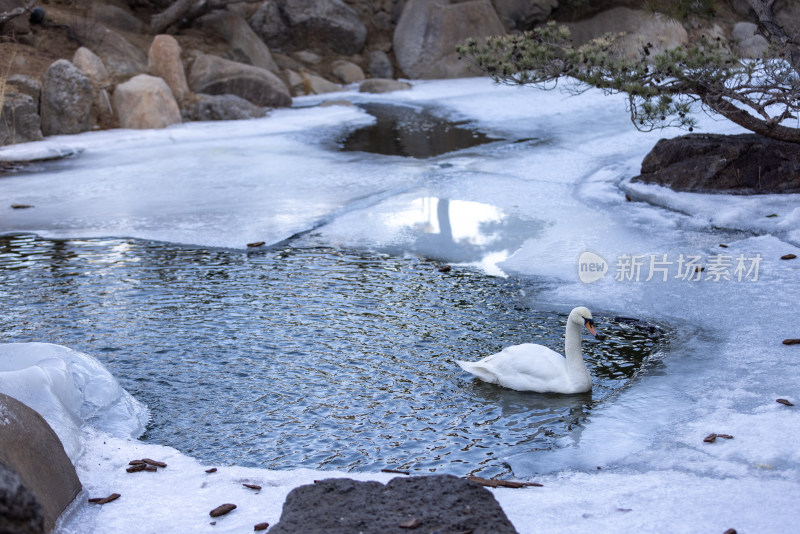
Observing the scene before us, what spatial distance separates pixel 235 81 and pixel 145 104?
2664 mm

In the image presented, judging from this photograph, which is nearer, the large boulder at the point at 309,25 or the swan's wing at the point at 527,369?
the swan's wing at the point at 527,369

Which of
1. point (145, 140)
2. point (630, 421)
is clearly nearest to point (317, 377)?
point (630, 421)

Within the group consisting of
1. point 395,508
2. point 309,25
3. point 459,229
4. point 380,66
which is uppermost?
point 309,25

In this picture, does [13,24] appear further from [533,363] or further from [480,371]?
[533,363]

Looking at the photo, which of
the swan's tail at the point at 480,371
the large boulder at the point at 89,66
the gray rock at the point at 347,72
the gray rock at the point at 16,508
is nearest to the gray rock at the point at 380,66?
the gray rock at the point at 347,72

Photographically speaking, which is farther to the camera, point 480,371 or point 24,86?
point 24,86

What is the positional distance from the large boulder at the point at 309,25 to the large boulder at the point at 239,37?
1784 millimetres

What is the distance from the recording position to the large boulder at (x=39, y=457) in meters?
3.01

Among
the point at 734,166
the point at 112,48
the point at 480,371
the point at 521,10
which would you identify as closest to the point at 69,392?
the point at 480,371

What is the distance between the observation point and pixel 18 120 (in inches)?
482

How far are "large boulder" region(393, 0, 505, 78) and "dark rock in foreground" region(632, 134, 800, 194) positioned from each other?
12346 millimetres

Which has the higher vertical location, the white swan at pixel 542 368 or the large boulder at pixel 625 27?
the large boulder at pixel 625 27

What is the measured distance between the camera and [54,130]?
1334cm

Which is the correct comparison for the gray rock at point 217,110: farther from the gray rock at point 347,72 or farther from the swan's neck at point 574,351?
the swan's neck at point 574,351
